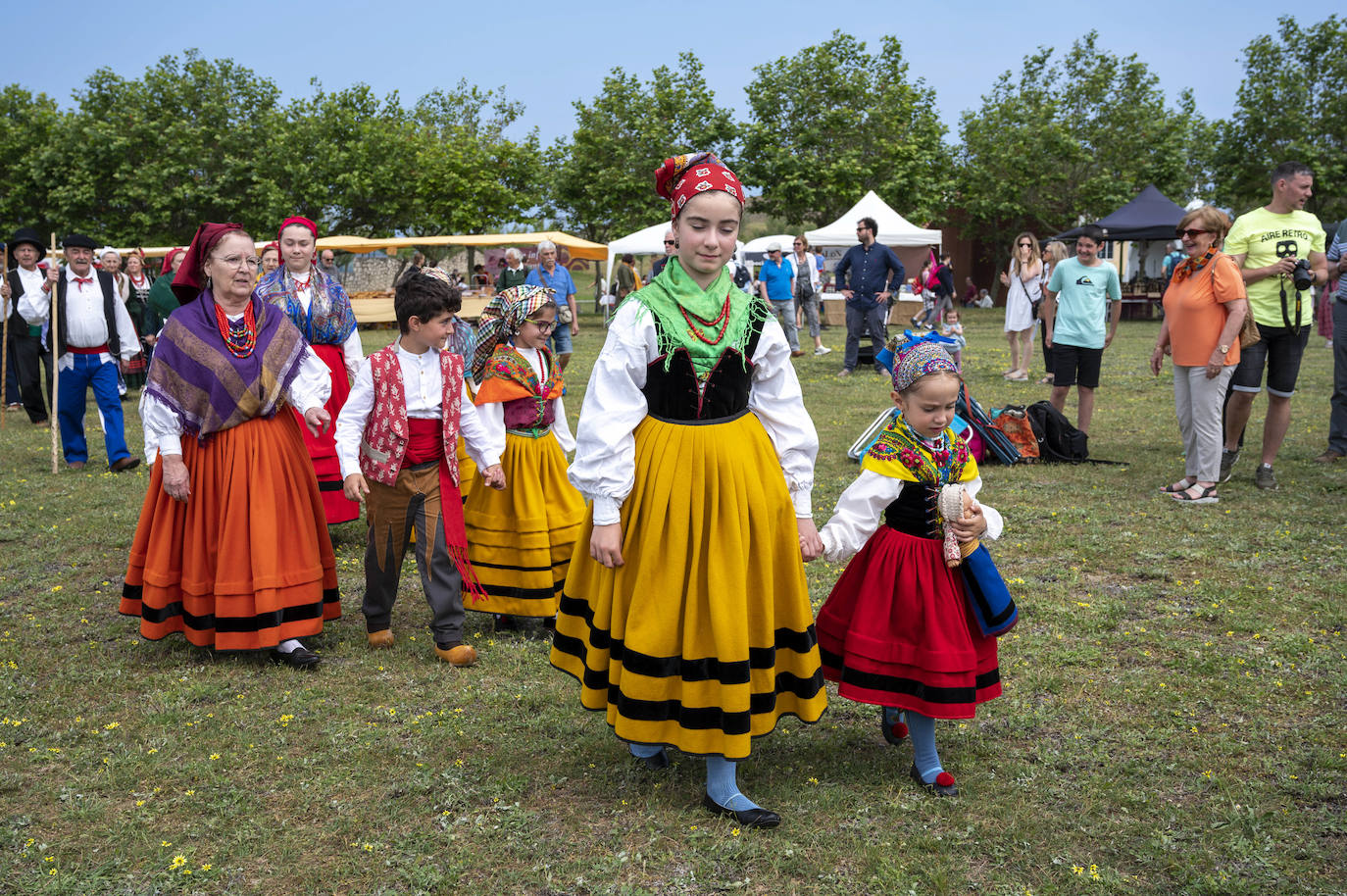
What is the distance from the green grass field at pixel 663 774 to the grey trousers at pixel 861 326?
9.54 metres

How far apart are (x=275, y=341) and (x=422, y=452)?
90cm

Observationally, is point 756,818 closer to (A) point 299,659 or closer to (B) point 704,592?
(B) point 704,592

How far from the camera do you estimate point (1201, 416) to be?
284 inches

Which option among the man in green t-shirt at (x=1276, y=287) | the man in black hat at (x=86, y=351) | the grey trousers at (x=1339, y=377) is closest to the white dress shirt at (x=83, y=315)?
the man in black hat at (x=86, y=351)

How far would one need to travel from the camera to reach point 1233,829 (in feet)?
10.6

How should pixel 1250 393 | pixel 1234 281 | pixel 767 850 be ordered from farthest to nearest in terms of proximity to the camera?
1. pixel 1250 393
2. pixel 1234 281
3. pixel 767 850

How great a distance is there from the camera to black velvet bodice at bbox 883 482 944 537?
348 cm

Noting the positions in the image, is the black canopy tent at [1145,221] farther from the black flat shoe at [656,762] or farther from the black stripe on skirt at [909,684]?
the black flat shoe at [656,762]

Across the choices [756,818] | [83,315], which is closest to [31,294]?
[83,315]

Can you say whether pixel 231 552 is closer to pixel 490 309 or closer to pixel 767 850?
pixel 490 309

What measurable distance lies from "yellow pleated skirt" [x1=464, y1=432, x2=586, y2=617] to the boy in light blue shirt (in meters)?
5.73

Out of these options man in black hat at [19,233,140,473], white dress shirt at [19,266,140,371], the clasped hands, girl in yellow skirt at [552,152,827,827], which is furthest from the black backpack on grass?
white dress shirt at [19,266,140,371]

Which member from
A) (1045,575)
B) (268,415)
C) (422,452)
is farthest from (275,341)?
(1045,575)

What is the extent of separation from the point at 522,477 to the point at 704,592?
2.22 m
